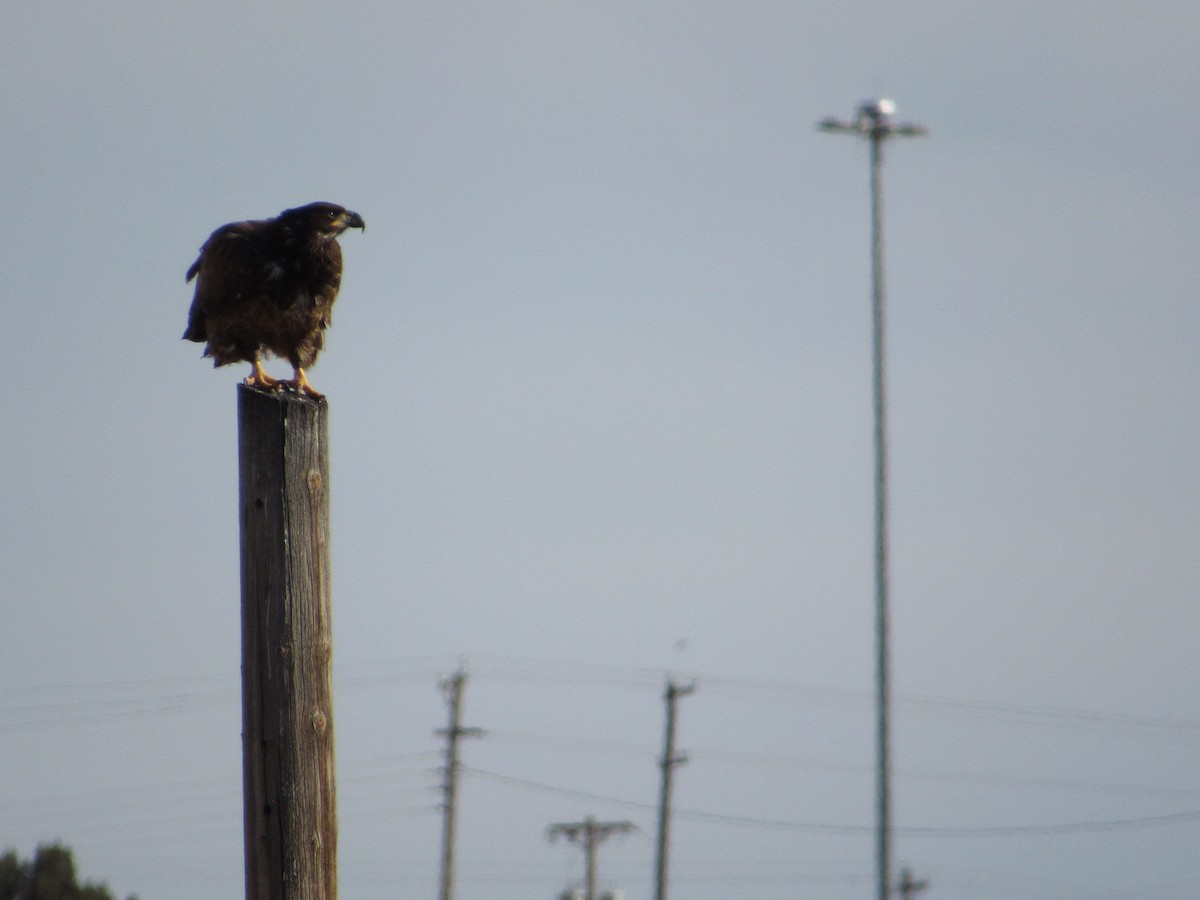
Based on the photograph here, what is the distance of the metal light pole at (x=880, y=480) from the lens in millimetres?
15750

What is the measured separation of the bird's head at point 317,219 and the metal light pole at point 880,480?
10.2m

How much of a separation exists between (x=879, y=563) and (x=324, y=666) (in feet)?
43.9

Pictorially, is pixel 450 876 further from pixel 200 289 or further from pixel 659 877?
pixel 200 289

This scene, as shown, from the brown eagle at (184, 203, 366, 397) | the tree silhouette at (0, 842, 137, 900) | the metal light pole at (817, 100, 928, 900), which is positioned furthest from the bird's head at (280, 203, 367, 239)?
the tree silhouette at (0, 842, 137, 900)

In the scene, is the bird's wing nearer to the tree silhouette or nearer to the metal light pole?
the metal light pole

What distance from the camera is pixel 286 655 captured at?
3695 millimetres

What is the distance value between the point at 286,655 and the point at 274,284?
4105 millimetres

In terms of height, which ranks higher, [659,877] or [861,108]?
[861,108]

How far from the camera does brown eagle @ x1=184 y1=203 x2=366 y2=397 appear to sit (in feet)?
→ 24.7

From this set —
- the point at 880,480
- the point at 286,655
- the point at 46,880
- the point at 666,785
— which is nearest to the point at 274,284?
the point at 286,655

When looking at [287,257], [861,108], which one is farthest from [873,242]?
[287,257]

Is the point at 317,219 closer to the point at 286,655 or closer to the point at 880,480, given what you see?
the point at 286,655

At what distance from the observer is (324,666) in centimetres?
375

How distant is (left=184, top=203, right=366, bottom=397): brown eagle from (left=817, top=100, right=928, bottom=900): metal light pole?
32.9 feet
